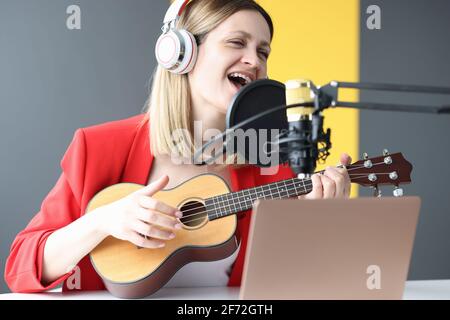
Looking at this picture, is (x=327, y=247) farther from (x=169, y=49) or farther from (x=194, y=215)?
(x=169, y=49)

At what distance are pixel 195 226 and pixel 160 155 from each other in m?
0.30

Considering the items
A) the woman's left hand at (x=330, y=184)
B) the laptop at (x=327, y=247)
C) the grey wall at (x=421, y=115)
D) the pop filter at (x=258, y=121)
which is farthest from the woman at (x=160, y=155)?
the grey wall at (x=421, y=115)

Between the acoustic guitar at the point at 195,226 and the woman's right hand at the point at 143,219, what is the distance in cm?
6

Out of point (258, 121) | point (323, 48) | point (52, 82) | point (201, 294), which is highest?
point (323, 48)

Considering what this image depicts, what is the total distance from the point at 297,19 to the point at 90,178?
74.0 inches

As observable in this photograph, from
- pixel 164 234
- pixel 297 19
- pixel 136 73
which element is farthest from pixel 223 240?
pixel 297 19

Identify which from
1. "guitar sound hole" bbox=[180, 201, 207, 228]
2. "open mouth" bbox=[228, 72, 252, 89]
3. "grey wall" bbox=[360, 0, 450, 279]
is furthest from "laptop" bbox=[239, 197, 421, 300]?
"grey wall" bbox=[360, 0, 450, 279]

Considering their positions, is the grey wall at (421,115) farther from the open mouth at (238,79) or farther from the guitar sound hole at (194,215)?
the guitar sound hole at (194,215)

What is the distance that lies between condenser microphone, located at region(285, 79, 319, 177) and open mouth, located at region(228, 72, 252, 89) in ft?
2.61

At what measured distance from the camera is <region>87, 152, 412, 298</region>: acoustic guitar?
1402 millimetres

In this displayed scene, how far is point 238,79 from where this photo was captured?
168 centimetres

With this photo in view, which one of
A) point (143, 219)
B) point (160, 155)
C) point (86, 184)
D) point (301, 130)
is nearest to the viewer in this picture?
point (301, 130)

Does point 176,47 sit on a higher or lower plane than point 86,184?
higher

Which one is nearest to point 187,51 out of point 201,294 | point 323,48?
point 201,294
